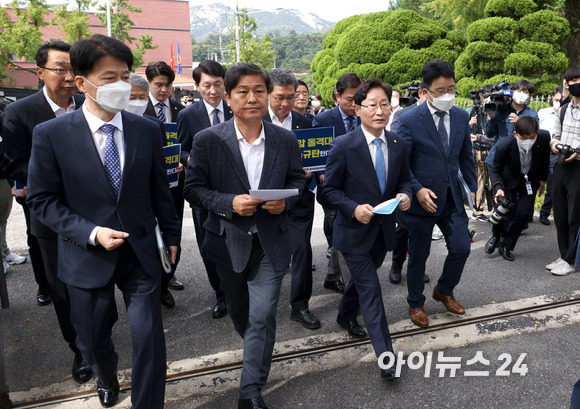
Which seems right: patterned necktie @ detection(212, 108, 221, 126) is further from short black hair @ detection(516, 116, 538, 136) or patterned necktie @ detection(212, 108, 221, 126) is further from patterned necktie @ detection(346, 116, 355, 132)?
short black hair @ detection(516, 116, 538, 136)

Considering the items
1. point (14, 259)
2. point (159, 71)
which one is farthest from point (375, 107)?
point (14, 259)

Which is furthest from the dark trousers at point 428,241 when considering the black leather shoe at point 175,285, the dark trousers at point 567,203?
the black leather shoe at point 175,285

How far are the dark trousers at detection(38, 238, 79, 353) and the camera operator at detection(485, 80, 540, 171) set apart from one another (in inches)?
244

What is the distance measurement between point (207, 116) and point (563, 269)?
412 centimetres

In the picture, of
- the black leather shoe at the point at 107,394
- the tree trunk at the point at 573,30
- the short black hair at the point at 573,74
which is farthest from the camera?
the tree trunk at the point at 573,30

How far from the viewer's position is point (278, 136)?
9.85 ft

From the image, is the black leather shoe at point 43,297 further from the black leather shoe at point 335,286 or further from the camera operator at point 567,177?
the camera operator at point 567,177

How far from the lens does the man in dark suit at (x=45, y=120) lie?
3.35 metres

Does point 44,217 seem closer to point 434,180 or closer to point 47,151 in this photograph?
point 47,151

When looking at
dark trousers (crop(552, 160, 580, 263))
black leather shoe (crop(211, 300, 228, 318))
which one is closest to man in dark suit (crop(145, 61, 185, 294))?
black leather shoe (crop(211, 300, 228, 318))

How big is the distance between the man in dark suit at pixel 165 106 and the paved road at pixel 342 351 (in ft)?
0.58

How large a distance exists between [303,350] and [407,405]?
3.14 ft

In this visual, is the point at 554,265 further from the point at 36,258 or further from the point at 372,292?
the point at 36,258

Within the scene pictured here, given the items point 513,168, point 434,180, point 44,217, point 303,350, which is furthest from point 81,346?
point 513,168
